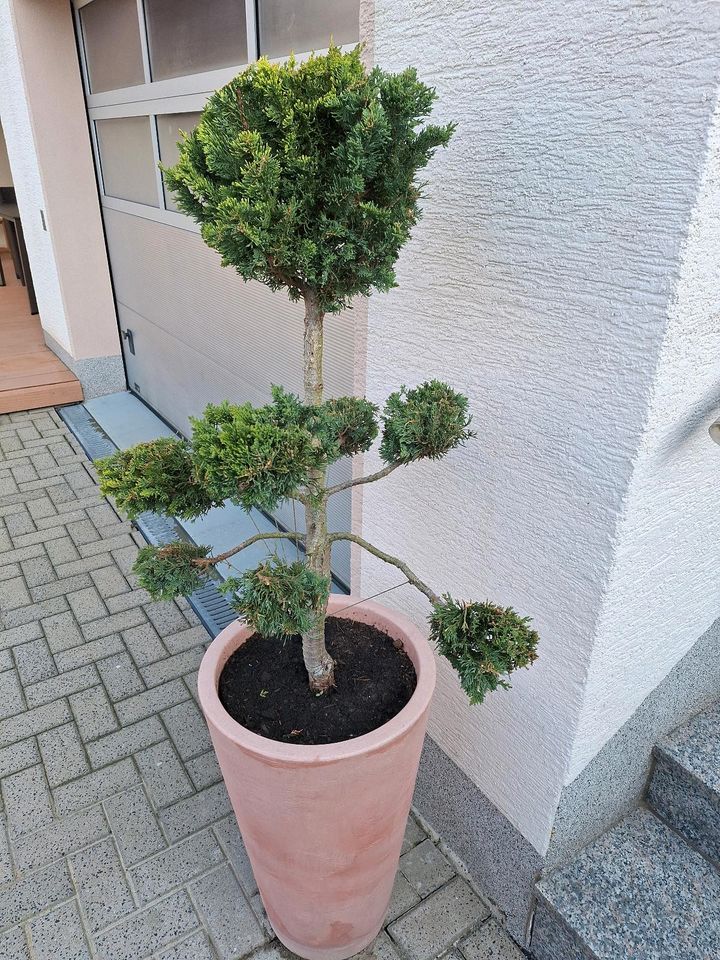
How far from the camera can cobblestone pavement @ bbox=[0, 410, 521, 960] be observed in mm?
1870

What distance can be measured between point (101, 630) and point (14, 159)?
4.74m

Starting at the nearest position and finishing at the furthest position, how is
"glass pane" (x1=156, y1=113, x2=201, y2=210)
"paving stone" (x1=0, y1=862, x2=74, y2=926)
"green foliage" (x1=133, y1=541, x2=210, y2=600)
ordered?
"green foliage" (x1=133, y1=541, x2=210, y2=600)
"paving stone" (x1=0, y1=862, x2=74, y2=926)
"glass pane" (x1=156, y1=113, x2=201, y2=210)

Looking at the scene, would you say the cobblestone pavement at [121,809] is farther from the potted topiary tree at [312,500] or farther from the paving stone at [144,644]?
the potted topiary tree at [312,500]

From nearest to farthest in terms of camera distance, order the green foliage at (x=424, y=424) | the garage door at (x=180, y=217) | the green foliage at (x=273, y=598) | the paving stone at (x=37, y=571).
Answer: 1. the green foliage at (x=273, y=598)
2. the green foliage at (x=424, y=424)
3. the garage door at (x=180, y=217)
4. the paving stone at (x=37, y=571)

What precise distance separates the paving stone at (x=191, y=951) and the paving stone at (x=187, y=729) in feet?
2.11

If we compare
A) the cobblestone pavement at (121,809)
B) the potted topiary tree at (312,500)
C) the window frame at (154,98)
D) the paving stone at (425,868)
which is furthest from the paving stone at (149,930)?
the window frame at (154,98)

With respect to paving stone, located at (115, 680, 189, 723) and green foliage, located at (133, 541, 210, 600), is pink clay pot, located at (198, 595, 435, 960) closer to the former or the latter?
green foliage, located at (133, 541, 210, 600)

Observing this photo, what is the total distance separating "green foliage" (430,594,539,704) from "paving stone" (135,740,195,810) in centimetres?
139

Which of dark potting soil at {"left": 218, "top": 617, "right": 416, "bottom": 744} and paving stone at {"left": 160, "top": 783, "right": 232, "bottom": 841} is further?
paving stone at {"left": 160, "top": 783, "right": 232, "bottom": 841}

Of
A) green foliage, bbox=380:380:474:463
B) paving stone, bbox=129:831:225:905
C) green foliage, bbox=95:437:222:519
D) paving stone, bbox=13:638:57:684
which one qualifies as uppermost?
green foliage, bbox=380:380:474:463

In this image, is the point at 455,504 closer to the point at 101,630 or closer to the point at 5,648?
the point at 101,630

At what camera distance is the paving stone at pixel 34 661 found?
275cm

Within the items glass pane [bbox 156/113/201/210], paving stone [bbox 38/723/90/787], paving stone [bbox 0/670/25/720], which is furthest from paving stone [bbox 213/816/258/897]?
glass pane [bbox 156/113/201/210]

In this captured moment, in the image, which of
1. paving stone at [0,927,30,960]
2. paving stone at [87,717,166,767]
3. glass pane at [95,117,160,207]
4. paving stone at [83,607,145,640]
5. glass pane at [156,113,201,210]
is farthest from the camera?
glass pane at [95,117,160,207]
